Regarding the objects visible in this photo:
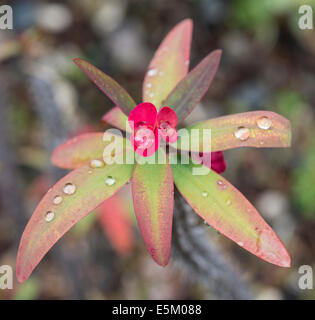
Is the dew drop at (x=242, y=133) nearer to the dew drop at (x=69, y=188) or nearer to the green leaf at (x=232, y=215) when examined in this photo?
the green leaf at (x=232, y=215)

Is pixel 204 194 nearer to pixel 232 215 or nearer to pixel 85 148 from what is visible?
pixel 232 215

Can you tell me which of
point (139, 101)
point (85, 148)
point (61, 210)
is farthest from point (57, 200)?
point (139, 101)

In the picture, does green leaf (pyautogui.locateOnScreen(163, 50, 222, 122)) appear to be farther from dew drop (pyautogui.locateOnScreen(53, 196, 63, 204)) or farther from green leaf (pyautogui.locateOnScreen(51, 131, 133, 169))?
dew drop (pyautogui.locateOnScreen(53, 196, 63, 204))

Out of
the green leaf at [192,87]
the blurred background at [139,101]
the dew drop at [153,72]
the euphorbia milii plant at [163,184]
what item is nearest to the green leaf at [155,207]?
the euphorbia milii plant at [163,184]

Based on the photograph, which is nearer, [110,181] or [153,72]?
[110,181]

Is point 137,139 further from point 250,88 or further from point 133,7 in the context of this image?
point 133,7

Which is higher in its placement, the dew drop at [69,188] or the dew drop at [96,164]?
the dew drop at [96,164]

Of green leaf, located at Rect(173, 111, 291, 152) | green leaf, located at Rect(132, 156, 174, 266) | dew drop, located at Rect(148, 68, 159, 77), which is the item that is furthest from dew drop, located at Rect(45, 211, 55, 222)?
dew drop, located at Rect(148, 68, 159, 77)
